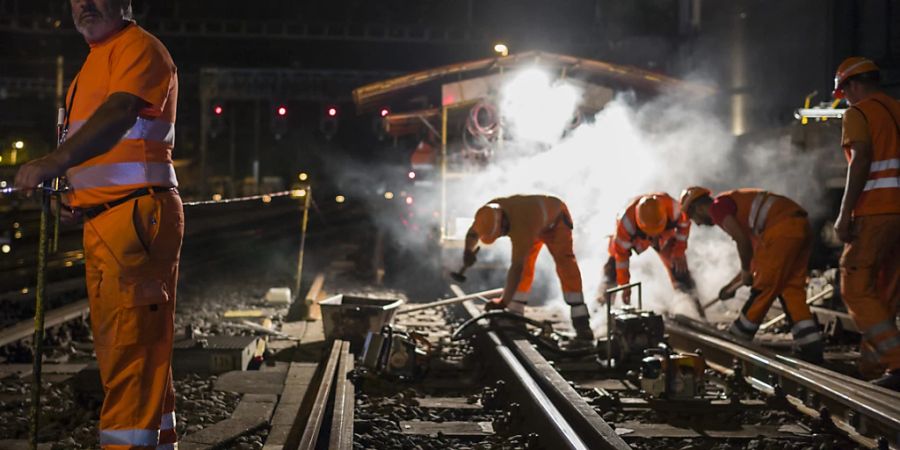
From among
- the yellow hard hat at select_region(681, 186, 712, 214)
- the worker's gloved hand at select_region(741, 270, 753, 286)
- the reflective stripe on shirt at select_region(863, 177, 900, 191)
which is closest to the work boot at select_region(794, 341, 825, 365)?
the worker's gloved hand at select_region(741, 270, 753, 286)

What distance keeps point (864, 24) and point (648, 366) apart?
11777 mm

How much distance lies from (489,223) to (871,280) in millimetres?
3408

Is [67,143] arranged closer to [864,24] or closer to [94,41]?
[94,41]

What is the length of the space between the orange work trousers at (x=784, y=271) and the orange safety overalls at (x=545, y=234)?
180cm

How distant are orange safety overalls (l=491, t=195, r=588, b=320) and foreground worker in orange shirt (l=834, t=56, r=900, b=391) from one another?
277 centimetres

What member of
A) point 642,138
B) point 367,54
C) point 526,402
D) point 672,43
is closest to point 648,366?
point 526,402

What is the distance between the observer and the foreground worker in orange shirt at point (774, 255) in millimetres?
6574

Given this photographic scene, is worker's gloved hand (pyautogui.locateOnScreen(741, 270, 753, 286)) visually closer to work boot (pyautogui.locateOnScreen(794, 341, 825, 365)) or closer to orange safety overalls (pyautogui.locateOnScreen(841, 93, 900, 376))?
work boot (pyautogui.locateOnScreen(794, 341, 825, 365))

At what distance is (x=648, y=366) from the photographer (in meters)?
5.44

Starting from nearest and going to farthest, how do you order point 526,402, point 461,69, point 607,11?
point 526,402
point 461,69
point 607,11

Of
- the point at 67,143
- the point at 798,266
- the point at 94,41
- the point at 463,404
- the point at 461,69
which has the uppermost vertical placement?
the point at 461,69

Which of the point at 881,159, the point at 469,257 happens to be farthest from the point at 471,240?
the point at 881,159

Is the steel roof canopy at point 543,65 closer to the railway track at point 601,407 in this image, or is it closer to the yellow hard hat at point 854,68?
the yellow hard hat at point 854,68

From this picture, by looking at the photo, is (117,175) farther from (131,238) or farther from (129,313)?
(129,313)
